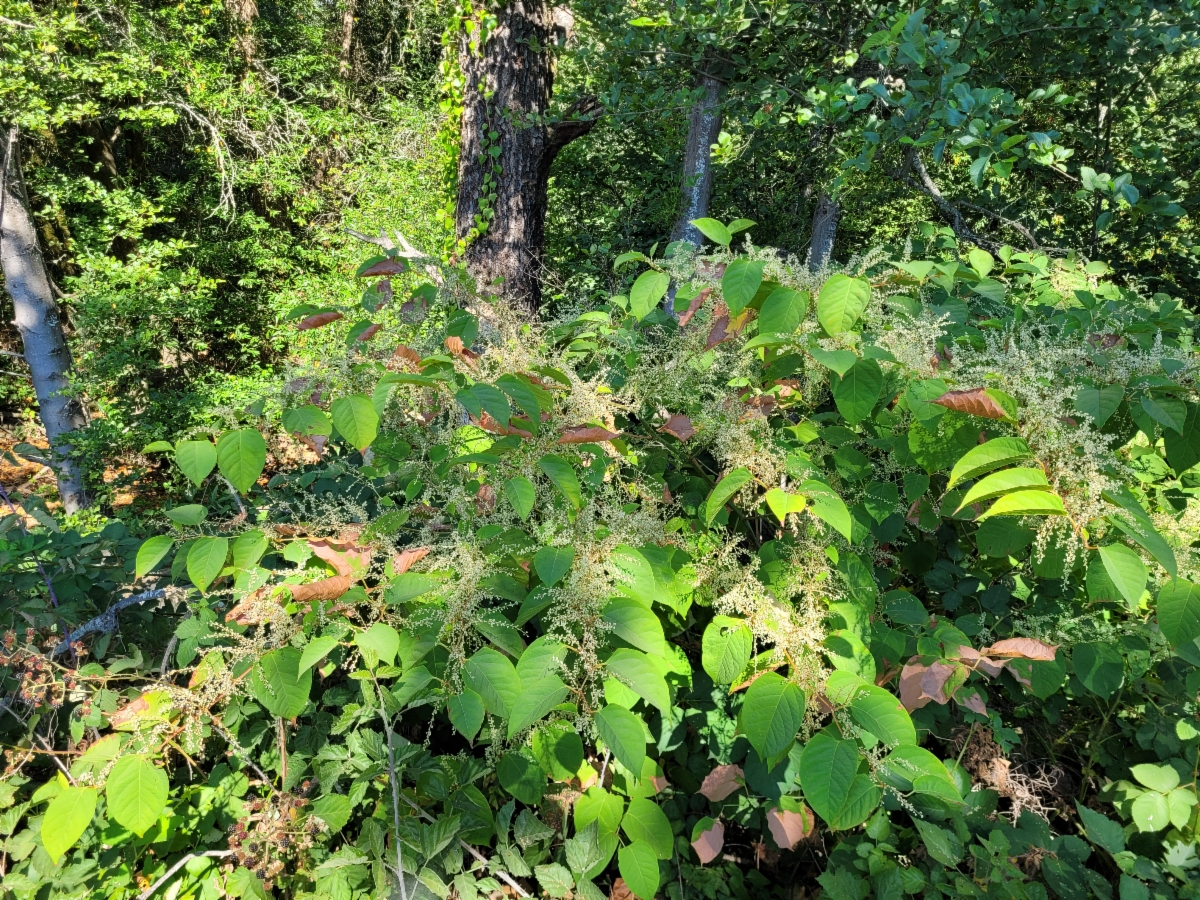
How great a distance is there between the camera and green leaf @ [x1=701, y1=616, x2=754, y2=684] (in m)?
1.14

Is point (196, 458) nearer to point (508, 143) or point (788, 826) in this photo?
point (788, 826)

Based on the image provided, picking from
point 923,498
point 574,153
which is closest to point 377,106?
point 574,153

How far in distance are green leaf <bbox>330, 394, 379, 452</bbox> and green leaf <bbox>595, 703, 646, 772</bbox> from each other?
0.61 meters

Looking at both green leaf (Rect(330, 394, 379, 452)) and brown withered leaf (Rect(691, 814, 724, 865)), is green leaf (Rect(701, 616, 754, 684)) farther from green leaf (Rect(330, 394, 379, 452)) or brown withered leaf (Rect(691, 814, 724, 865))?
green leaf (Rect(330, 394, 379, 452))

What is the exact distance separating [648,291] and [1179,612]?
1.08 meters

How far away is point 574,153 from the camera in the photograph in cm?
741

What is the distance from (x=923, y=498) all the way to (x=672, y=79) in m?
3.62

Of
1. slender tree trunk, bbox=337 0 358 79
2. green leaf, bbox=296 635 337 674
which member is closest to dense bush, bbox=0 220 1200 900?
green leaf, bbox=296 635 337 674

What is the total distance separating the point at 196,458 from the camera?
1157mm

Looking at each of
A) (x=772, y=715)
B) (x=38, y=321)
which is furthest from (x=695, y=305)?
(x=38, y=321)

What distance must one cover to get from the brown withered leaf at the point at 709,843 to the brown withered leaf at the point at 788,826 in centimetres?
13

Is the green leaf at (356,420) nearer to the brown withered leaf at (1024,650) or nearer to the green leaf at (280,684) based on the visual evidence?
the green leaf at (280,684)

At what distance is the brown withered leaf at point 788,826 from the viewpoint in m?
1.26

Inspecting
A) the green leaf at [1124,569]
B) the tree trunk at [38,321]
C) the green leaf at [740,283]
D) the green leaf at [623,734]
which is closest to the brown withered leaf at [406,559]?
the green leaf at [623,734]
